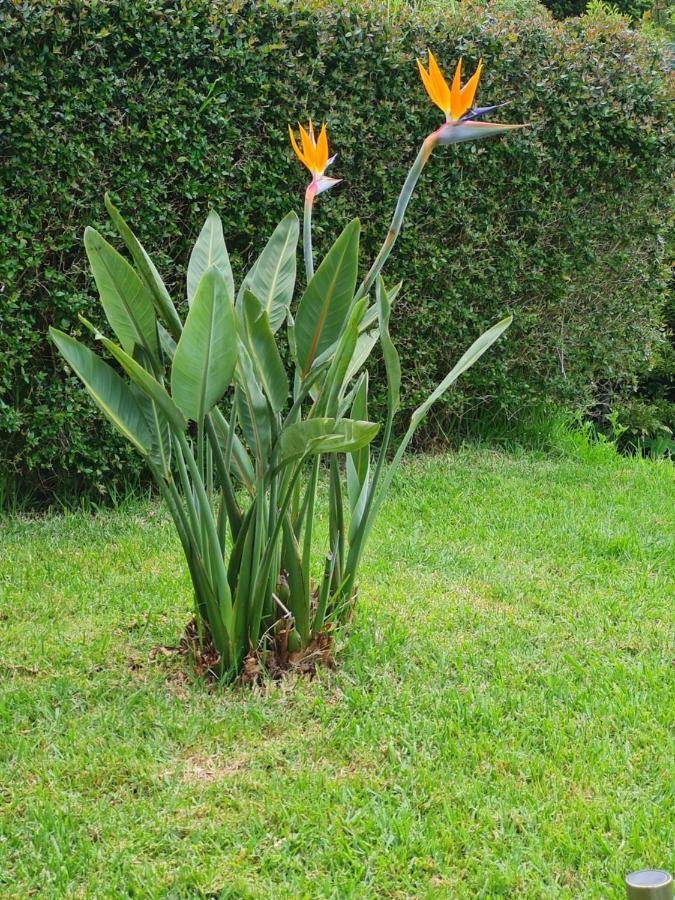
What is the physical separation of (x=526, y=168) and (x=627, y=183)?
0.83 metres

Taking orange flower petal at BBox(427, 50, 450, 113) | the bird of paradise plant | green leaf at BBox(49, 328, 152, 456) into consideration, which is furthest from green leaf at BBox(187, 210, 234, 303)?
orange flower petal at BBox(427, 50, 450, 113)

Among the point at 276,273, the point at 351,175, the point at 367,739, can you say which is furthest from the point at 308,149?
the point at 351,175

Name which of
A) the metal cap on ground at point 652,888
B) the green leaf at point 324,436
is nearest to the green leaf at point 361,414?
the green leaf at point 324,436

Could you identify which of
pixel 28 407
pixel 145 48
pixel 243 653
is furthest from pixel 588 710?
pixel 145 48

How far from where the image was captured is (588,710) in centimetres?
258

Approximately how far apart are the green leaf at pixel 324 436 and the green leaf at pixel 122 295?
0.44 meters

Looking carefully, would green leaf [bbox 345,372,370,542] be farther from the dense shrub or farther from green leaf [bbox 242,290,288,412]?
the dense shrub

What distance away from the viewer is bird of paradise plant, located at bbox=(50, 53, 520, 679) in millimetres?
2244

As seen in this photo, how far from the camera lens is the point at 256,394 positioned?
8.25ft

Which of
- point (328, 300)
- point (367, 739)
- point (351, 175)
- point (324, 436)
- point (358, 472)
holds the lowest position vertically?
point (367, 739)

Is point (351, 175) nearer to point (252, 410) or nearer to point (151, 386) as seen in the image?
point (252, 410)

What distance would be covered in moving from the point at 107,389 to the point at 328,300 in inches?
23.9

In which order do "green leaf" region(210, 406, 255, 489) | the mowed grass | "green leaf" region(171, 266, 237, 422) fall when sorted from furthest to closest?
"green leaf" region(210, 406, 255, 489) → "green leaf" region(171, 266, 237, 422) → the mowed grass

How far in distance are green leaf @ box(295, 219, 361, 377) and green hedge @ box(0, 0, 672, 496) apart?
2.21 meters
